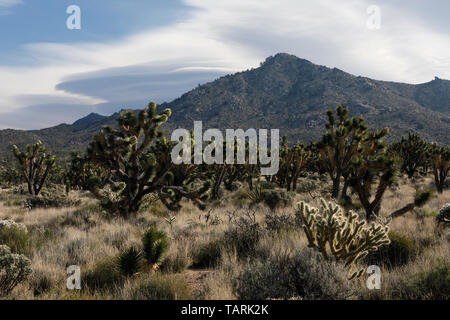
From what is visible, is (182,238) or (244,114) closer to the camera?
(182,238)

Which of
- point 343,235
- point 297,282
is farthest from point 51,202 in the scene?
point 343,235

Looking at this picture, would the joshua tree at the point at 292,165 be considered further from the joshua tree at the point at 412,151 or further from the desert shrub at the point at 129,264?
the desert shrub at the point at 129,264

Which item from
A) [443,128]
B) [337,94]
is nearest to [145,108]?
[443,128]

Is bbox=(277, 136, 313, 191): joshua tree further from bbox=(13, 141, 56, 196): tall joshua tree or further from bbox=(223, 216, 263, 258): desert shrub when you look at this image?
bbox=(13, 141, 56, 196): tall joshua tree

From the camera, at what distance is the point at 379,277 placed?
4.88 meters

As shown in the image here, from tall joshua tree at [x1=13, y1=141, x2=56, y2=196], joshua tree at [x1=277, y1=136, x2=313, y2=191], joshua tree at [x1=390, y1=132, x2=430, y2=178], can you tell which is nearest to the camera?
tall joshua tree at [x1=13, y1=141, x2=56, y2=196]

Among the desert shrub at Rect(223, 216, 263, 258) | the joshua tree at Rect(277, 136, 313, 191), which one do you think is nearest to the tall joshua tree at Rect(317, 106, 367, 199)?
the joshua tree at Rect(277, 136, 313, 191)

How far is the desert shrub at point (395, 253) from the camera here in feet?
20.1

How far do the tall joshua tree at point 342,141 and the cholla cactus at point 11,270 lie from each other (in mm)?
12406

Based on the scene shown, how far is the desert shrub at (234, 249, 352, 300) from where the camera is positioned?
171 inches

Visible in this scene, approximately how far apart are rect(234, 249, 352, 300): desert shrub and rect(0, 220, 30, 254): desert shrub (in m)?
5.13

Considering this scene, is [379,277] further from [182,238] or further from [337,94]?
[337,94]

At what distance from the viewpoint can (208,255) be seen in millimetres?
6891
